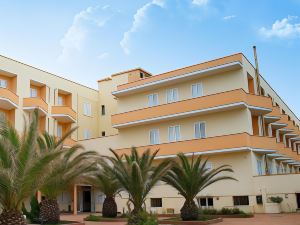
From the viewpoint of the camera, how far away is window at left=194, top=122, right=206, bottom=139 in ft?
112

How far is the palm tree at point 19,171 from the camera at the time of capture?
48.7 feet

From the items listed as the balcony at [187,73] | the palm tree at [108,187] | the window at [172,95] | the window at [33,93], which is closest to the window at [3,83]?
the window at [33,93]

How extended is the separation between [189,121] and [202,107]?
100 inches

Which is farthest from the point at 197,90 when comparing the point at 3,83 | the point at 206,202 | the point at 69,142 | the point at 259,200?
the point at 3,83

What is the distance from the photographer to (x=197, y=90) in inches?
1393

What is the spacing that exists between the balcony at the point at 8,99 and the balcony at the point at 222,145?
14.0 meters

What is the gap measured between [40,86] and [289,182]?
26.5 metres

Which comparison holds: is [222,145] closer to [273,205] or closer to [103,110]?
[273,205]

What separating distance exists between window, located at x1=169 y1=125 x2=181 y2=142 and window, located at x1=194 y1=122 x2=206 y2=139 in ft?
6.05

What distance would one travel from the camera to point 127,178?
2111 centimetres

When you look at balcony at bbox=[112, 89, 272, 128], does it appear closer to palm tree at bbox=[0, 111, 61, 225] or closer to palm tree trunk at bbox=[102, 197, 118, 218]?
palm tree trunk at bbox=[102, 197, 118, 218]

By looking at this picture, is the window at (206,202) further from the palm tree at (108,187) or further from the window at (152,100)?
the window at (152,100)

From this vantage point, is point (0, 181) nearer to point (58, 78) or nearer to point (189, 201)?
point (189, 201)

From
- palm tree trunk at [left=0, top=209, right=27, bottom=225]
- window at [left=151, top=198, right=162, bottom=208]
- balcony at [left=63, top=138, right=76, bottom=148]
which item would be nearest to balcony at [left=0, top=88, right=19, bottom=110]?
balcony at [left=63, top=138, right=76, bottom=148]
